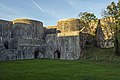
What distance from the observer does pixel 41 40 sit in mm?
55000

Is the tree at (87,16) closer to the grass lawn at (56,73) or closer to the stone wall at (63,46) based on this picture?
the stone wall at (63,46)

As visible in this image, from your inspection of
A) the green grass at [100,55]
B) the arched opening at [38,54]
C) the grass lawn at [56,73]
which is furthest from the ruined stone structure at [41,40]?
the grass lawn at [56,73]

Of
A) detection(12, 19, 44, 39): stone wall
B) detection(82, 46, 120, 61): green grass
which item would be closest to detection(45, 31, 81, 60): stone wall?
detection(82, 46, 120, 61): green grass

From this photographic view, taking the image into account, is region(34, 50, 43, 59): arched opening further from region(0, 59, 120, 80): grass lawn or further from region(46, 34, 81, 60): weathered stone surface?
region(0, 59, 120, 80): grass lawn

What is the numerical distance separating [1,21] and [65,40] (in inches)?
803

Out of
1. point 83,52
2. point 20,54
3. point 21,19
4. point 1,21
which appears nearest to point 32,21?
point 21,19

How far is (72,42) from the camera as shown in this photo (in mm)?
48375

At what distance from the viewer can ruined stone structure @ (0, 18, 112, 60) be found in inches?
1873

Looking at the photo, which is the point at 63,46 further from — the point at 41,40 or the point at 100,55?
the point at 100,55

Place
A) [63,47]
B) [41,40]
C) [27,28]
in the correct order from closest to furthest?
[63,47]
[41,40]
[27,28]

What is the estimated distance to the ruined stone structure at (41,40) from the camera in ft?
156

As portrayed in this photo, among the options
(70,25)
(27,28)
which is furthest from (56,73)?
(70,25)

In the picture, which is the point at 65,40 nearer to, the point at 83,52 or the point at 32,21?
the point at 83,52

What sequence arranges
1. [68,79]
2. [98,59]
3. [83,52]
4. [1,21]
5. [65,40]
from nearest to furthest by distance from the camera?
[68,79] < [98,59] < [83,52] < [65,40] < [1,21]
